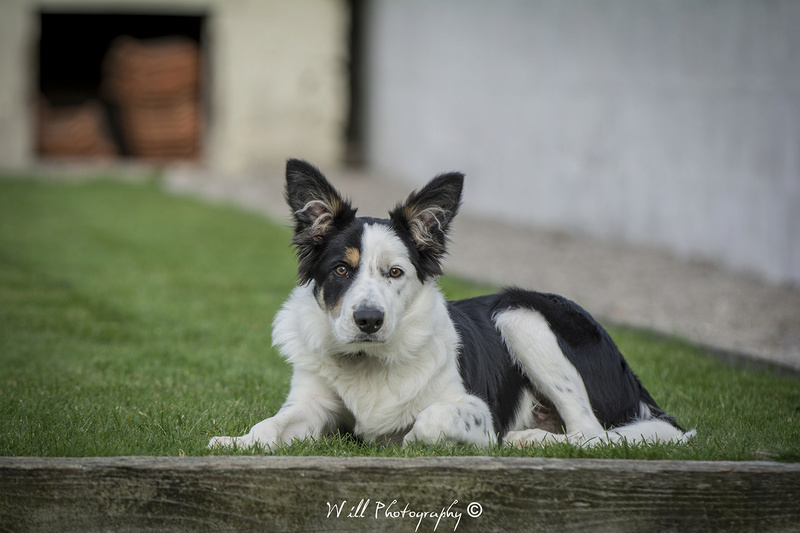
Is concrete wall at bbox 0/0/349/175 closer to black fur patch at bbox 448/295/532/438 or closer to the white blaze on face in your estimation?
black fur patch at bbox 448/295/532/438

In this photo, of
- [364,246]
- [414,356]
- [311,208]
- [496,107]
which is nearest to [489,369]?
[414,356]

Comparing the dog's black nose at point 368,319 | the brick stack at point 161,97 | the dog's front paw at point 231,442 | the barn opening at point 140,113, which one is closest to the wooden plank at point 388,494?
the dog's front paw at point 231,442

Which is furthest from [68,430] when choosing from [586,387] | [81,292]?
[81,292]

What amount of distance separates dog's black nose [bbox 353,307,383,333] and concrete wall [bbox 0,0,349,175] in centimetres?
1380

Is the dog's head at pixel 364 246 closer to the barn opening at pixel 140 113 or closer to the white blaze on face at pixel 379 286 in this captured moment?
the white blaze on face at pixel 379 286

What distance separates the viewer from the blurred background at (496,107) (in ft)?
30.8

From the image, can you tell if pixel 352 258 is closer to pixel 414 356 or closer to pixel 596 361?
pixel 414 356

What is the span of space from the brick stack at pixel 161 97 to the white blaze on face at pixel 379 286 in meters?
15.3

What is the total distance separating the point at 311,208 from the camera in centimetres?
429

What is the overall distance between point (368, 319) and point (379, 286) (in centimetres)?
21

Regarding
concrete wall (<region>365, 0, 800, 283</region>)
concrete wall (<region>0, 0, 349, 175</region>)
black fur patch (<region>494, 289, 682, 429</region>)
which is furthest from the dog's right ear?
concrete wall (<region>0, 0, 349, 175</region>)

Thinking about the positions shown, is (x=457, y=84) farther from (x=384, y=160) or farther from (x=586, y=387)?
(x=586, y=387)

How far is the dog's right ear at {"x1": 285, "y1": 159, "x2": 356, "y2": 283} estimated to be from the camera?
4227 mm

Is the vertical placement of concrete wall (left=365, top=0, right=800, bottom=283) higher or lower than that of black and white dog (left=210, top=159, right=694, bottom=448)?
higher
